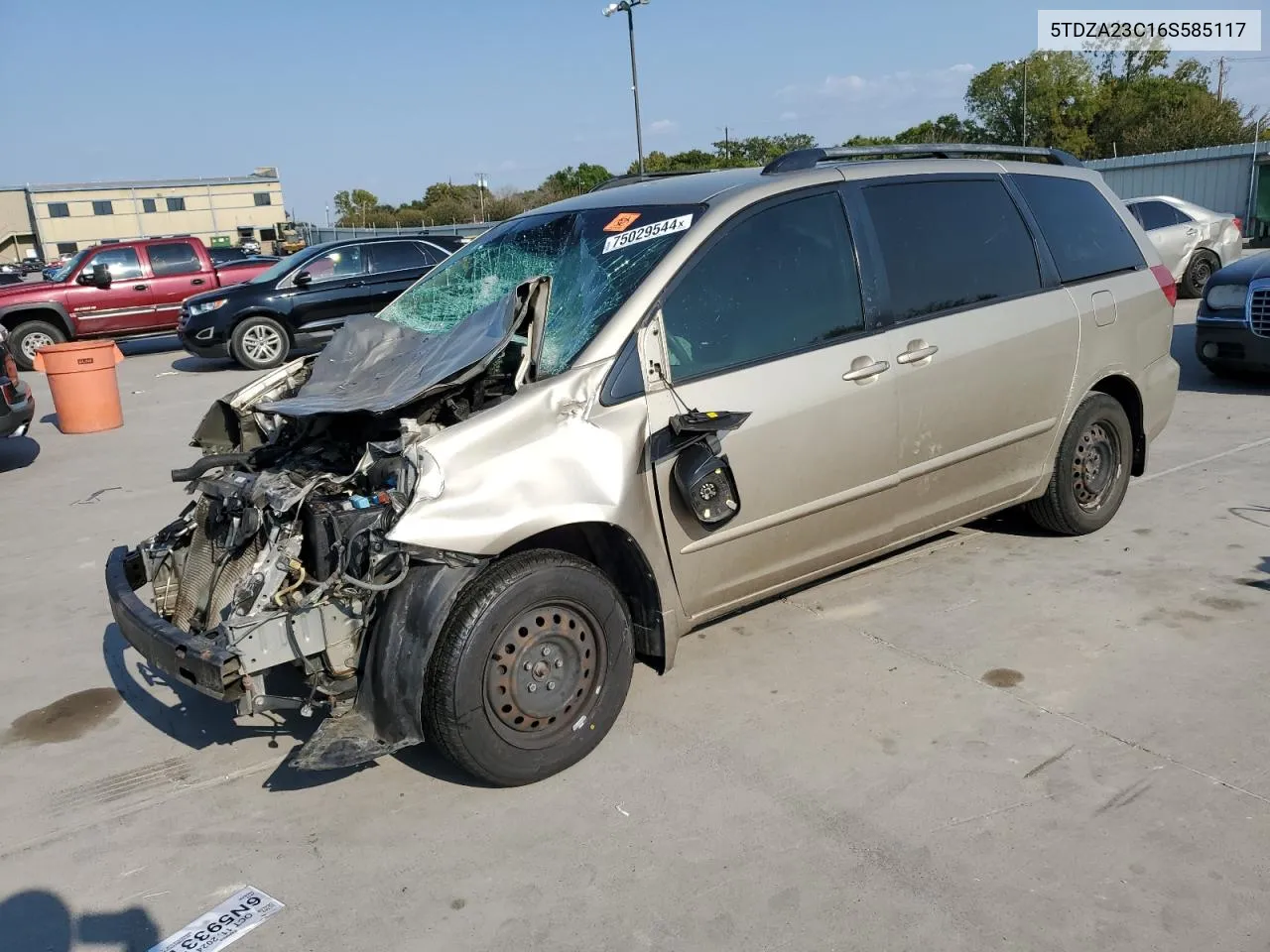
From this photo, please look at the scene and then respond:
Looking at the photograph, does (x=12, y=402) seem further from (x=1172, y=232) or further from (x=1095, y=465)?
(x=1172, y=232)

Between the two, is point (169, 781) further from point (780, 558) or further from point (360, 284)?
point (360, 284)

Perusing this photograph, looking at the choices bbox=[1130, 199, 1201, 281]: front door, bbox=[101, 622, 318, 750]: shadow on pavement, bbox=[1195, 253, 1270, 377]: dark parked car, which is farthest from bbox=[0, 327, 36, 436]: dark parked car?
bbox=[1130, 199, 1201, 281]: front door

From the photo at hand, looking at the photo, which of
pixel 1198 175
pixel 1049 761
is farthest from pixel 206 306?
pixel 1198 175

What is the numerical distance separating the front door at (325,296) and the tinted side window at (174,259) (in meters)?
4.01

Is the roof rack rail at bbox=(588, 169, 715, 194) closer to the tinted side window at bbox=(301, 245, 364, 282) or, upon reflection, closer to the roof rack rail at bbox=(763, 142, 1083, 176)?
the roof rack rail at bbox=(763, 142, 1083, 176)

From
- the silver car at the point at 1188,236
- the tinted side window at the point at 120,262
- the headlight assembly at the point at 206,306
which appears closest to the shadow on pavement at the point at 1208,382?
the silver car at the point at 1188,236

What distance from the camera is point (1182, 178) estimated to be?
28984mm

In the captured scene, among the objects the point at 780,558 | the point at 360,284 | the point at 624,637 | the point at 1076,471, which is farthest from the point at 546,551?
the point at 360,284

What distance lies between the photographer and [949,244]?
4.46 meters

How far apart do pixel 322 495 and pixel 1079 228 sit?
386 centimetres

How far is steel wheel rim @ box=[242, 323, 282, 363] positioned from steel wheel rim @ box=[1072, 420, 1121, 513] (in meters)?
11.7

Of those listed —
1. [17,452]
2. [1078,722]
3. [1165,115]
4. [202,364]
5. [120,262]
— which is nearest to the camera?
[1078,722]

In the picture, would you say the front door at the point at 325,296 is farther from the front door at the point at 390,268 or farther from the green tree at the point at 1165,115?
the green tree at the point at 1165,115

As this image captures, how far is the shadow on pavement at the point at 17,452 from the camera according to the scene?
885 cm
